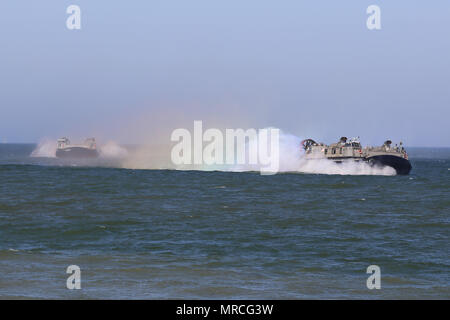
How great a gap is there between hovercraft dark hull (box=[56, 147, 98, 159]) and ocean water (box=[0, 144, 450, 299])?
108679 mm

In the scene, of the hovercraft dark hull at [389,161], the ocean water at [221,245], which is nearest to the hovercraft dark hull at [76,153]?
the hovercraft dark hull at [389,161]

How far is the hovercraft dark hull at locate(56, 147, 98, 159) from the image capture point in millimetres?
160575

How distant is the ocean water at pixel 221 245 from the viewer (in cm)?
2023

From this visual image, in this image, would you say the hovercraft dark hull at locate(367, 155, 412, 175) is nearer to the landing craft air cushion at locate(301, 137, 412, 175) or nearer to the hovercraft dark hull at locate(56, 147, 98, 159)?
the landing craft air cushion at locate(301, 137, 412, 175)

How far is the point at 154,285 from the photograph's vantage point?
20.4 meters

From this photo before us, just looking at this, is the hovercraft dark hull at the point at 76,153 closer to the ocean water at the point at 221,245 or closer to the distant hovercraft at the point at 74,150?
the distant hovercraft at the point at 74,150

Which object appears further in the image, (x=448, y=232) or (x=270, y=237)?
(x=448, y=232)

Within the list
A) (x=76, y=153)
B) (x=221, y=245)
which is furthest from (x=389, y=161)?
(x=76, y=153)

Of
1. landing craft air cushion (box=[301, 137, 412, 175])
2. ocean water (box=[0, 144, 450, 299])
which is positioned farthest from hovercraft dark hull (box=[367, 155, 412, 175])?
ocean water (box=[0, 144, 450, 299])

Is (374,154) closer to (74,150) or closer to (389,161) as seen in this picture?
(389,161)

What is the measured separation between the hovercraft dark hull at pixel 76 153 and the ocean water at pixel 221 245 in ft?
357
